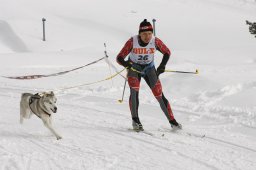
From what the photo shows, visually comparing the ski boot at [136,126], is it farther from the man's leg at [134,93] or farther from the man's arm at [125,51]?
the man's arm at [125,51]

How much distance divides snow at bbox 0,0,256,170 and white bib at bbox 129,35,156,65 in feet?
3.96

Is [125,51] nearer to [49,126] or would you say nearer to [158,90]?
[158,90]

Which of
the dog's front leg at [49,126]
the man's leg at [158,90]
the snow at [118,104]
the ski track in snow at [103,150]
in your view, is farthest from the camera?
the man's leg at [158,90]

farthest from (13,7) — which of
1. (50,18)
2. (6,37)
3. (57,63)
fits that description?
(57,63)

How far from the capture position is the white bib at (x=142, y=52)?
309 inches

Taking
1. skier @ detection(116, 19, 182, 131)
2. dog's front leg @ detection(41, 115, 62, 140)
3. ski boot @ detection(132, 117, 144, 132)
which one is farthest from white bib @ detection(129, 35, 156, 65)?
dog's front leg @ detection(41, 115, 62, 140)

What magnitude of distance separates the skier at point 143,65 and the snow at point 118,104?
0.37 metres

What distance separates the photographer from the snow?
653 cm

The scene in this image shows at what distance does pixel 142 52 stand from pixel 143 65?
0.25 metres

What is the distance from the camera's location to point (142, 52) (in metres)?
7.89

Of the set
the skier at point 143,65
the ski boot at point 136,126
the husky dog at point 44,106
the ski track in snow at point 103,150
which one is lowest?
the ski track in snow at point 103,150

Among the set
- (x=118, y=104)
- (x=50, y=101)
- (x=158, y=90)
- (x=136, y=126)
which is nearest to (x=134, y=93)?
(x=158, y=90)

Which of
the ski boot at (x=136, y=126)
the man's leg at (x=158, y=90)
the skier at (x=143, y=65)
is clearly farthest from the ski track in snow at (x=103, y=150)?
the skier at (x=143, y=65)

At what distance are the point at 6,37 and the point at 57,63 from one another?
6.98 m
